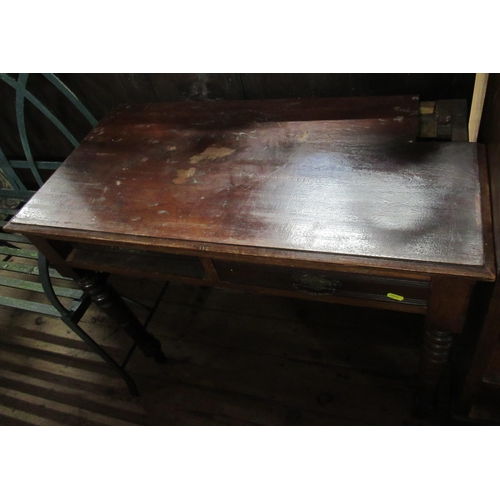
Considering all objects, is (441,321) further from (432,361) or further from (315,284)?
(315,284)

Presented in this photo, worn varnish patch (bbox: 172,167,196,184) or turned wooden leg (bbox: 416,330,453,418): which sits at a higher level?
worn varnish patch (bbox: 172,167,196,184)

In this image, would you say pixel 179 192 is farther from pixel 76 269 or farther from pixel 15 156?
Answer: pixel 15 156

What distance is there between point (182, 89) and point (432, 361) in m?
1.14

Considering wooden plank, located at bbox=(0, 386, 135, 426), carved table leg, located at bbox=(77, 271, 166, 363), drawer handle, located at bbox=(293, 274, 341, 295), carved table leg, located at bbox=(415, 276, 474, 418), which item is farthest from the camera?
wooden plank, located at bbox=(0, 386, 135, 426)

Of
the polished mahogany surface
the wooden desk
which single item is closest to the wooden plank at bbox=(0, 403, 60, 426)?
the wooden desk

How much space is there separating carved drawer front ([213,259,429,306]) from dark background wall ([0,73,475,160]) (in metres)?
0.64

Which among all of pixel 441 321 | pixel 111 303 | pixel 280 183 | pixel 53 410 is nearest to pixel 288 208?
pixel 280 183

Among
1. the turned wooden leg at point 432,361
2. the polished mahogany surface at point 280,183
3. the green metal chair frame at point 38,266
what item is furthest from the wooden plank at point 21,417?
the turned wooden leg at point 432,361

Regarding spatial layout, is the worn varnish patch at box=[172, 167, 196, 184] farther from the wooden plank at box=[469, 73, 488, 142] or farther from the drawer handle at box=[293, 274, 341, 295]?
the wooden plank at box=[469, 73, 488, 142]

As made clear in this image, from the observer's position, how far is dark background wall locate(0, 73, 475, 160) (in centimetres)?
115

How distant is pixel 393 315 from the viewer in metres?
1.57

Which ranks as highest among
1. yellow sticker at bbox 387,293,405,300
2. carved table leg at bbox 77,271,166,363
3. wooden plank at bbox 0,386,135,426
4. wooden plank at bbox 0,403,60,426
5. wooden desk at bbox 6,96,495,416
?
wooden desk at bbox 6,96,495,416
